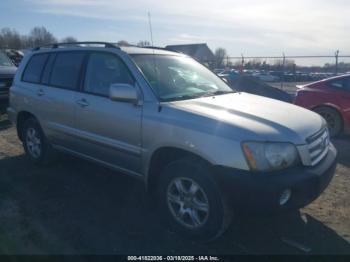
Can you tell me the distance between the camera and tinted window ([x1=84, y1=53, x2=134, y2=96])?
4215 millimetres

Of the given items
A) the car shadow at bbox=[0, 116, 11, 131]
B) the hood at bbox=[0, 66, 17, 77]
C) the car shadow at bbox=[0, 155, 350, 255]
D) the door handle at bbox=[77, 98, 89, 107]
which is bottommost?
the car shadow at bbox=[0, 155, 350, 255]

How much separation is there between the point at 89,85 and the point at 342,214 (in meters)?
3.39

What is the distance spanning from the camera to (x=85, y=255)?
10.9ft

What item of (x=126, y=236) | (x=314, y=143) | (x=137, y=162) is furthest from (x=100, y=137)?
(x=314, y=143)

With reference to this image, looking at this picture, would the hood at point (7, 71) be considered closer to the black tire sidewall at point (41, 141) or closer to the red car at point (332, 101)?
the black tire sidewall at point (41, 141)

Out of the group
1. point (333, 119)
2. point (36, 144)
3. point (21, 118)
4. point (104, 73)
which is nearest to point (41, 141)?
point (36, 144)

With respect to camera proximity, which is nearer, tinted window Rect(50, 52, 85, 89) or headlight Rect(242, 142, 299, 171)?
headlight Rect(242, 142, 299, 171)

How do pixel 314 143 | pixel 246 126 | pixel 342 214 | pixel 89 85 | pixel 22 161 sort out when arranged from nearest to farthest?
pixel 246 126 < pixel 314 143 < pixel 342 214 < pixel 89 85 < pixel 22 161

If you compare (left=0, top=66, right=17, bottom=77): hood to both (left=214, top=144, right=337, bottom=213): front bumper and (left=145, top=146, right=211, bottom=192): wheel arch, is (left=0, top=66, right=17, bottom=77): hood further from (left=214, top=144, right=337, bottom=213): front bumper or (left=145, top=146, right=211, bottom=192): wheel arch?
(left=214, top=144, right=337, bottom=213): front bumper

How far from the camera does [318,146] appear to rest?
11.9 ft

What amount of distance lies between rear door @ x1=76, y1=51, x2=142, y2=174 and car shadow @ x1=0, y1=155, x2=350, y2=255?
53cm

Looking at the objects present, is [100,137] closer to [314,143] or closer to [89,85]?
[89,85]

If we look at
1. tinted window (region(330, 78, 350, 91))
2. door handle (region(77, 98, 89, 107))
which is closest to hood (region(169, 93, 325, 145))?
door handle (region(77, 98, 89, 107))

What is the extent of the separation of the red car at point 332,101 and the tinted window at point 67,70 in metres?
5.31
